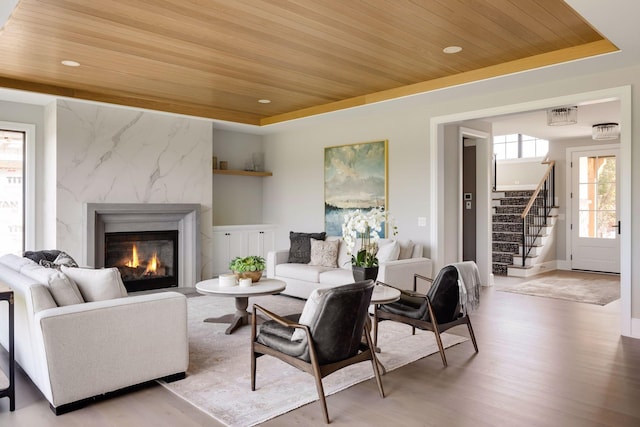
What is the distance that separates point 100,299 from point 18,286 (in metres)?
0.53

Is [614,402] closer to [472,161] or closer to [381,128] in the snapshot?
[381,128]

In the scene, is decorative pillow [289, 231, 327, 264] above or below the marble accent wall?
below

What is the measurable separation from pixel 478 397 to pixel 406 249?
9.42 ft

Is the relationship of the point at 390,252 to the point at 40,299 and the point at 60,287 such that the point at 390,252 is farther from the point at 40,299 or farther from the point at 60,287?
the point at 40,299

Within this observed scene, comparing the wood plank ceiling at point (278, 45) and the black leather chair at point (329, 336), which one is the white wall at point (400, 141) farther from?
the black leather chair at point (329, 336)

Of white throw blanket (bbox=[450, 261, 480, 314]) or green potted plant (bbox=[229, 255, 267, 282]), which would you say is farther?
green potted plant (bbox=[229, 255, 267, 282])

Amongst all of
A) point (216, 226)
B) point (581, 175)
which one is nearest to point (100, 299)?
point (216, 226)

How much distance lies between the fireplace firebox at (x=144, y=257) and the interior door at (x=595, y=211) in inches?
299

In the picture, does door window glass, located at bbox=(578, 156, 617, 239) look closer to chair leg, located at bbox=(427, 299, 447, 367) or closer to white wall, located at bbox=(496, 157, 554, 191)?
white wall, located at bbox=(496, 157, 554, 191)

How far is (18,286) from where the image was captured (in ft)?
10.2

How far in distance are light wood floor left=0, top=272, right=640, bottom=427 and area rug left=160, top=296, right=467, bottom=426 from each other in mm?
101

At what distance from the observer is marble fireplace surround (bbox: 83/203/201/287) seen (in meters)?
6.00

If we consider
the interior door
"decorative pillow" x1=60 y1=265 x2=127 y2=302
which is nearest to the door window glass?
the interior door

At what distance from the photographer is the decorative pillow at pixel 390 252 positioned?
18.2 ft
